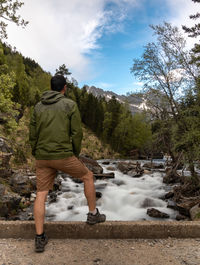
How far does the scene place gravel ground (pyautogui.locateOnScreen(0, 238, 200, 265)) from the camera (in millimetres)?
2762

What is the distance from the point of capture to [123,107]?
207ft

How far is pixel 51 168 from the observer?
10.4 feet

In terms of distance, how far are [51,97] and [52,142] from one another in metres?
0.72

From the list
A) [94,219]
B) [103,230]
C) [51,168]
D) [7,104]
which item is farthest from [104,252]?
[7,104]

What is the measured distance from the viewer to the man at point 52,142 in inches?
118

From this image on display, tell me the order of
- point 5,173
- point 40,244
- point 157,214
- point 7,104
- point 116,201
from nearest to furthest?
point 40,244
point 7,104
point 157,214
point 116,201
point 5,173

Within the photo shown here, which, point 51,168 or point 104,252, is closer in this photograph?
point 104,252

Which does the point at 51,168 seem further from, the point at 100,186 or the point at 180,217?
the point at 100,186

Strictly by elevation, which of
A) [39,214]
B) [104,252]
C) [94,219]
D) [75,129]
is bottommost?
[104,252]

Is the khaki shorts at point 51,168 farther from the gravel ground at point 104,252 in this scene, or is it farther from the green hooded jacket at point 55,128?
the gravel ground at point 104,252

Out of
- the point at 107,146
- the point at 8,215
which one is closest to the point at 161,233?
the point at 8,215

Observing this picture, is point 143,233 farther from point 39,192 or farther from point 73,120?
point 73,120

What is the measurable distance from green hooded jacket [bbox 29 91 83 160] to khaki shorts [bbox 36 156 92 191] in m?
0.09

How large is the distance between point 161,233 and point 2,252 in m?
2.53
